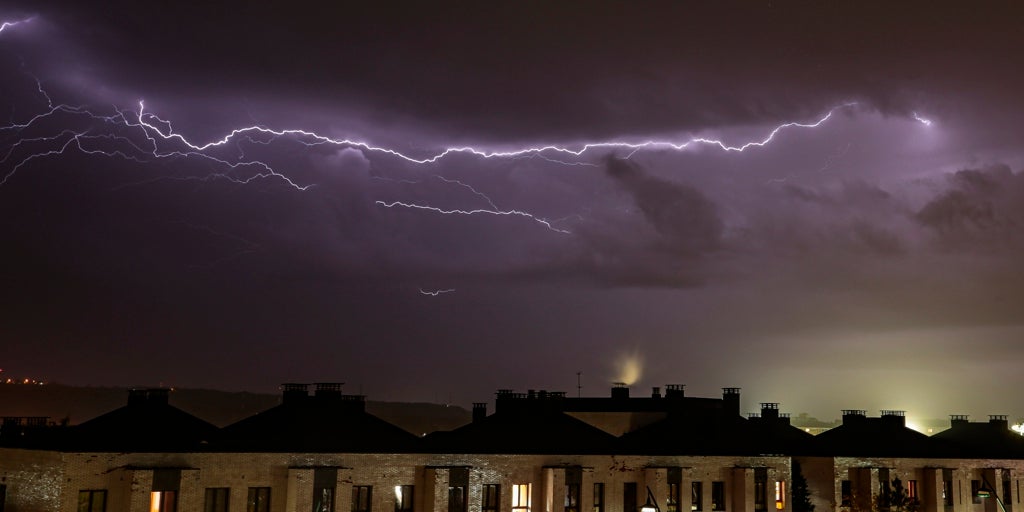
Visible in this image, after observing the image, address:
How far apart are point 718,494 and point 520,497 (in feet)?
28.7

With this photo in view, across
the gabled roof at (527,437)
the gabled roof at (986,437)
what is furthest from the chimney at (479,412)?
the gabled roof at (986,437)

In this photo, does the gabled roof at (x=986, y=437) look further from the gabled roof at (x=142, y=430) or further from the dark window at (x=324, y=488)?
the gabled roof at (x=142, y=430)

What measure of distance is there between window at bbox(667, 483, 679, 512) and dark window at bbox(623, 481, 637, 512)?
148 cm

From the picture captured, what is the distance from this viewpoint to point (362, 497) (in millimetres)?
35812

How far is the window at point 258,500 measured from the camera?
111 ft

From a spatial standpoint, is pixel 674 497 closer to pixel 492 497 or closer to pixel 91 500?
pixel 492 497

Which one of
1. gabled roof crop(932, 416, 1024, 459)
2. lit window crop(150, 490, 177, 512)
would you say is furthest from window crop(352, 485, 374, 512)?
gabled roof crop(932, 416, 1024, 459)

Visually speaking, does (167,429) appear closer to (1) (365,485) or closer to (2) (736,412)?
(1) (365,485)

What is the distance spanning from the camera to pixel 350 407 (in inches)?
1540

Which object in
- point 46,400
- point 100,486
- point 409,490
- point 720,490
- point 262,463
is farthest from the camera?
point 46,400

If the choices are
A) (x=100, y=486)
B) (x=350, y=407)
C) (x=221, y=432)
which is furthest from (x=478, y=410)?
(x=100, y=486)

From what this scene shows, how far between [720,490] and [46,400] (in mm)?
135554

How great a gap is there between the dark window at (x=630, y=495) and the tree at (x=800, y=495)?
29.0ft

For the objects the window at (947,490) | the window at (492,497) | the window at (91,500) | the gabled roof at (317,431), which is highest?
the gabled roof at (317,431)
